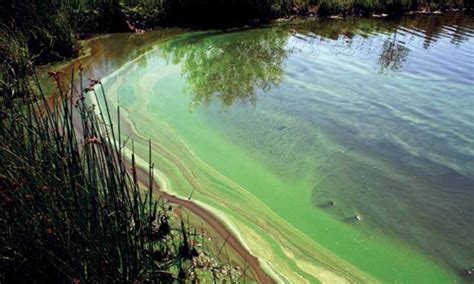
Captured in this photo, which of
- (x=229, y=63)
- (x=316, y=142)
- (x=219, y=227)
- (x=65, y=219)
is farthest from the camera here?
(x=229, y=63)

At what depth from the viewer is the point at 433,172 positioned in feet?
12.0

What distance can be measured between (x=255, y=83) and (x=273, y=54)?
4.56ft

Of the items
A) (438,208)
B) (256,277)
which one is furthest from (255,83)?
(256,277)

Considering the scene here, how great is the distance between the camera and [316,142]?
409cm

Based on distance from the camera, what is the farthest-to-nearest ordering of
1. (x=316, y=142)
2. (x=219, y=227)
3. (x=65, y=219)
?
(x=316, y=142)
(x=219, y=227)
(x=65, y=219)

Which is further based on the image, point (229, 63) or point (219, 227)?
point (229, 63)

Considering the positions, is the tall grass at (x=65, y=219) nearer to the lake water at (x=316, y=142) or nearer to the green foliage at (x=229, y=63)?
the lake water at (x=316, y=142)

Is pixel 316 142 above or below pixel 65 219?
below

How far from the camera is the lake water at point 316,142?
278cm

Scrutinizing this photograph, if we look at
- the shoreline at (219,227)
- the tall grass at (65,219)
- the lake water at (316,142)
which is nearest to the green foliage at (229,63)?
the lake water at (316,142)

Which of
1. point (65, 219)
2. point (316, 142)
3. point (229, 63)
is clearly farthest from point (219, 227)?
point (229, 63)

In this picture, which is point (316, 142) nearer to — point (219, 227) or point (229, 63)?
point (219, 227)

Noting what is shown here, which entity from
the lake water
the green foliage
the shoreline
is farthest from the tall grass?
the green foliage

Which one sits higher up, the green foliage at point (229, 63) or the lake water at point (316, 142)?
Result: the green foliage at point (229, 63)
